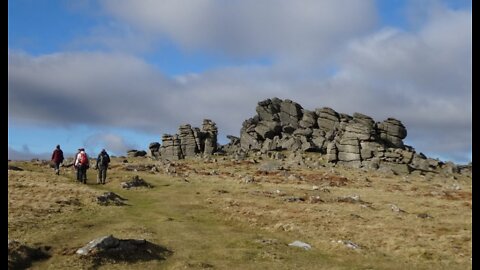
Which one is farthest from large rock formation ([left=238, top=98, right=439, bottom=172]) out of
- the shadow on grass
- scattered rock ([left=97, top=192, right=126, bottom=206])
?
the shadow on grass

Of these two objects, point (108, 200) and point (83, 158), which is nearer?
point (108, 200)

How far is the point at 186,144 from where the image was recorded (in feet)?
426

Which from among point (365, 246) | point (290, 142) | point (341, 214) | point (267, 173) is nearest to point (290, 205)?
point (341, 214)

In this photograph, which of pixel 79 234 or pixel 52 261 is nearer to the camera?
pixel 52 261

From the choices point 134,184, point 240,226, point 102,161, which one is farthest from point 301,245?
point 102,161

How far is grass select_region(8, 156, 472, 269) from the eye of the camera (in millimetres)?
25188

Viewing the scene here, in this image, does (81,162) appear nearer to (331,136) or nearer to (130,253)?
(130,253)

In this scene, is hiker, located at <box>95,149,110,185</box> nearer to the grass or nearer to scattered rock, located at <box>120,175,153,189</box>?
the grass

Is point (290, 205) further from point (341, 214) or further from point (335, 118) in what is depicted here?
point (335, 118)

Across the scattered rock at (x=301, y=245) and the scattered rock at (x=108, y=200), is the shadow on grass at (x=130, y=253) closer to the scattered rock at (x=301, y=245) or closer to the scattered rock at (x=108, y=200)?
the scattered rock at (x=301, y=245)

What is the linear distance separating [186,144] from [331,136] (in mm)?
40941

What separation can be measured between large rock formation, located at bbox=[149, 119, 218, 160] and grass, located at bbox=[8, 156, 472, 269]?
252ft

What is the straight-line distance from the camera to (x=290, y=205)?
4278 centimetres
